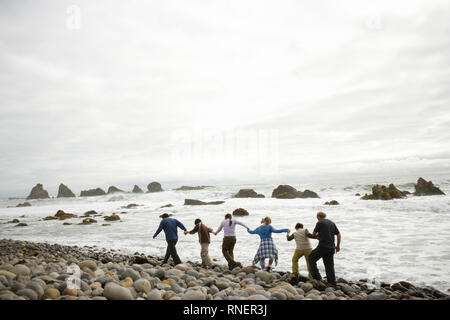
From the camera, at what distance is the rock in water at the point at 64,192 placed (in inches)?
3423

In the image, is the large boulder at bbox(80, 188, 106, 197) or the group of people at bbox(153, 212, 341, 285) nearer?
the group of people at bbox(153, 212, 341, 285)

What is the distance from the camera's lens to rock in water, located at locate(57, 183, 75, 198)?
86938 millimetres

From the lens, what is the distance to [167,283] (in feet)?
19.3

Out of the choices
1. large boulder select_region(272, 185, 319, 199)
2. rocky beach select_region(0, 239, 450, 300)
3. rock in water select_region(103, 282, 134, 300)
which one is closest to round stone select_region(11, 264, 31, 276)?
rocky beach select_region(0, 239, 450, 300)

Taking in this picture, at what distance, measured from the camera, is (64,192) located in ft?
285

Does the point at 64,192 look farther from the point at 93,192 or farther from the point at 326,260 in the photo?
the point at 326,260

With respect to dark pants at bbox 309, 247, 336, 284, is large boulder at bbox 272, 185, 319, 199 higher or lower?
lower

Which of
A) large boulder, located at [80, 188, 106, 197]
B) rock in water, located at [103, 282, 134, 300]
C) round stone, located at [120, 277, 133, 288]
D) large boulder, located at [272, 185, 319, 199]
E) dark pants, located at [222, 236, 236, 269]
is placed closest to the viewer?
rock in water, located at [103, 282, 134, 300]

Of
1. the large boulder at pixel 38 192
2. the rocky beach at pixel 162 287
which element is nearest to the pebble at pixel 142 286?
the rocky beach at pixel 162 287

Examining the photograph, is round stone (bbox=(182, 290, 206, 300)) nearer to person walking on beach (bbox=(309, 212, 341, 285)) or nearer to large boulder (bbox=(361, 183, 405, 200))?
person walking on beach (bbox=(309, 212, 341, 285))

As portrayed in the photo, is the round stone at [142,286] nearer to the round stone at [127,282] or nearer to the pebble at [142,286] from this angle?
the pebble at [142,286]

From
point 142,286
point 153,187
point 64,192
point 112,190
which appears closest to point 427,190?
point 142,286
